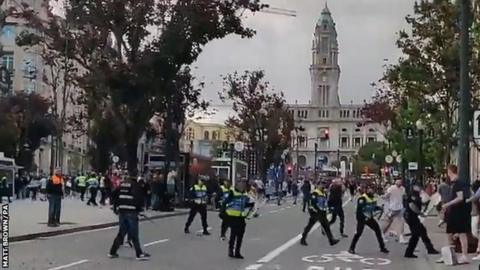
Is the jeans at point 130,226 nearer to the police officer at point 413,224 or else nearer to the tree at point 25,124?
the police officer at point 413,224

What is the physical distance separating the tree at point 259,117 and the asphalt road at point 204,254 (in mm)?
58057

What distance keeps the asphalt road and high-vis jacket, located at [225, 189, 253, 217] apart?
3.27 feet

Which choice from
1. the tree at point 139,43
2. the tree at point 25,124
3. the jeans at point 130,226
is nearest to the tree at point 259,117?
the tree at point 25,124

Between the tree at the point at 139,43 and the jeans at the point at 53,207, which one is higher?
the tree at the point at 139,43

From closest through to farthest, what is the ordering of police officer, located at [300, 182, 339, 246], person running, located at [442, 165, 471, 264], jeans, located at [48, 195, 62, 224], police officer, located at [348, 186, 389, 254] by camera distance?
person running, located at [442, 165, 471, 264]
police officer, located at [348, 186, 389, 254]
police officer, located at [300, 182, 339, 246]
jeans, located at [48, 195, 62, 224]

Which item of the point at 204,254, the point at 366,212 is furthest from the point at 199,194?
the point at 366,212

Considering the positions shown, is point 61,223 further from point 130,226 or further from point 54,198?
point 130,226

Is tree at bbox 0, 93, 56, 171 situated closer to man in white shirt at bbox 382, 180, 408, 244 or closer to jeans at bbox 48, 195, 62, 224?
jeans at bbox 48, 195, 62, 224

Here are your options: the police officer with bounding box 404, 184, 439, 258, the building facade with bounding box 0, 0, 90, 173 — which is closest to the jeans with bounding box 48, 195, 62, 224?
the police officer with bounding box 404, 184, 439, 258

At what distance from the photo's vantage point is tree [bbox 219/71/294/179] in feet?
296

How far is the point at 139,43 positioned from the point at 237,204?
954 inches

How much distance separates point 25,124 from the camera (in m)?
93.6

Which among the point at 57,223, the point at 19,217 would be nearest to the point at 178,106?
the point at 19,217

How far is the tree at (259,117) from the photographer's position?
9012 centimetres
